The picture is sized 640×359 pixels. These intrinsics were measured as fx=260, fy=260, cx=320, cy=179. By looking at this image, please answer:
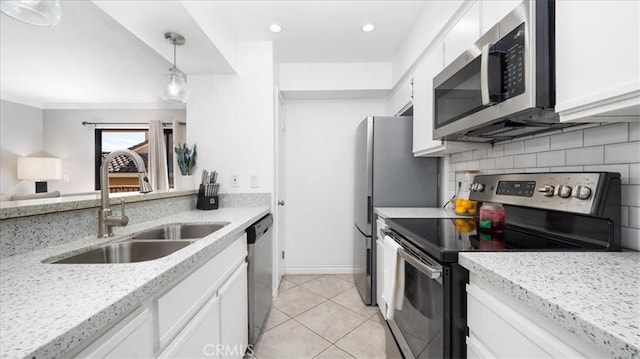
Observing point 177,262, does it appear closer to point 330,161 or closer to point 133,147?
point 330,161

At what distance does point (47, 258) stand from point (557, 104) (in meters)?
1.72

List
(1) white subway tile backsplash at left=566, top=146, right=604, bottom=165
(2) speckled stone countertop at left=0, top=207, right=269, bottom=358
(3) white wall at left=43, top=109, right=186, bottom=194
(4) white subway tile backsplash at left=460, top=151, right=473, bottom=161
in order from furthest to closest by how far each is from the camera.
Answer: (3) white wall at left=43, top=109, right=186, bottom=194 → (4) white subway tile backsplash at left=460, top=151, right=473, bottom=161 → (1) white subway tile backsplash at left=566, top=146, right=604, bottom=165 → (2) speckled stone countertop at left=0, top=207, right=269, bottom=358

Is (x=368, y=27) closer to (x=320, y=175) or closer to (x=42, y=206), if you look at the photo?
(x=320, y=175)

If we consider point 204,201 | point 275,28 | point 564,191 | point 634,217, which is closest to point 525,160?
point 564,191

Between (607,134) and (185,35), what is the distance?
2.23 metres

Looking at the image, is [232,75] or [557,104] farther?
[232,75]

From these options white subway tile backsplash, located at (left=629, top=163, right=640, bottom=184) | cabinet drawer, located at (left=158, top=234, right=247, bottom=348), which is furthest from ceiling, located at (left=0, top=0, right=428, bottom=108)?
white subway tile backsplash, located at (left=629, top=163, right=640, bottom=184)

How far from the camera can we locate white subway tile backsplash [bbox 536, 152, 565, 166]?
1134 millimetres

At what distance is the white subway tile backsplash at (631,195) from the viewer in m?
0.86

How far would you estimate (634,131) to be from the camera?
86 cm

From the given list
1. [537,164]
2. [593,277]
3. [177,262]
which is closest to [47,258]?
[177,262]

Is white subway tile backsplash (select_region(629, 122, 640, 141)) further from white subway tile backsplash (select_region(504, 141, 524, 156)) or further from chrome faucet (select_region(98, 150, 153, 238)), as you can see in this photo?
chrome faucet (select_region(98, 150, 153, 238))

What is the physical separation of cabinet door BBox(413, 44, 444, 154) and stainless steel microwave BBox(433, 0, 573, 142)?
0.40 metres

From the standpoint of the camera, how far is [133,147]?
4.48 metres
